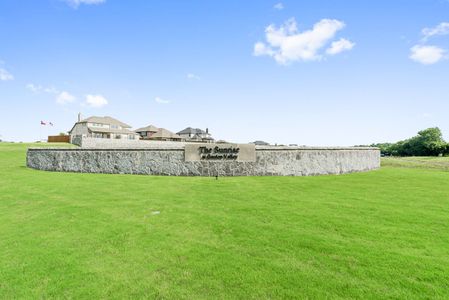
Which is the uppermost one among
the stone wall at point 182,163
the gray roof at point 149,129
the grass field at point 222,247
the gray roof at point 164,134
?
the gray roof at point 149,129

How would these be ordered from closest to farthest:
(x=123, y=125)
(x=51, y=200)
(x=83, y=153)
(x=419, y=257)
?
(x=419, y=257)
(x=51, y=200)
(x=83, y=153)
(x=123, y=125)

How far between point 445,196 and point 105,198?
1608 centimetres

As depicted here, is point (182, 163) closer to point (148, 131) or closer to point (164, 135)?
point (164, 135)

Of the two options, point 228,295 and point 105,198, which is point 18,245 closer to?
point 105,198

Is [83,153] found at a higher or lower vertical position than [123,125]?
lower

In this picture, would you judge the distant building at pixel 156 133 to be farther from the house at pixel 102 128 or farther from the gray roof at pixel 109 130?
the gray roof at pixel 109 130

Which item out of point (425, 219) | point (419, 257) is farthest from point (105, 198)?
point (425, 219)

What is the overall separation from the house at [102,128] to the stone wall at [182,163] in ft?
165

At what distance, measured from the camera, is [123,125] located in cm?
7700

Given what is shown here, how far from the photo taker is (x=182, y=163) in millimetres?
18797

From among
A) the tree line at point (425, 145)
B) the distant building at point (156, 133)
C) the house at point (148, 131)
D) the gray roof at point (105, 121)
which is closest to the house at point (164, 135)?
the distant building at point (156, 133)

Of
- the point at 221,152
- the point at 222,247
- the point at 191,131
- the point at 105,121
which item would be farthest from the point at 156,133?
the point at 222,247

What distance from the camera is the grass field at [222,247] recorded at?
4559 millimetres

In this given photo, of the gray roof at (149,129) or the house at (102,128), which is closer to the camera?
the house at (102,128)
